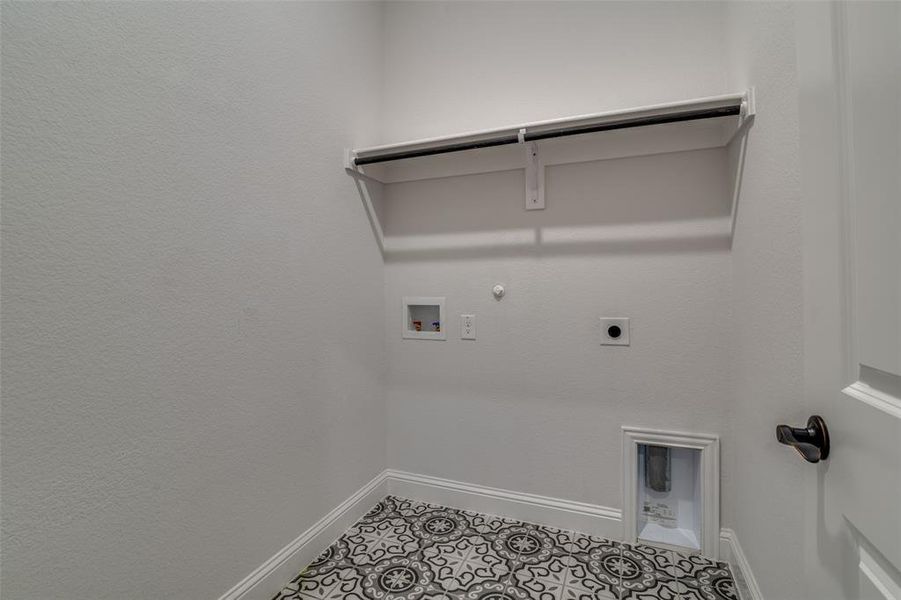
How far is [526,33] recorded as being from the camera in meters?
1.79

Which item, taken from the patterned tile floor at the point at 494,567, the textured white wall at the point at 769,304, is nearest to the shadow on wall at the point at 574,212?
the textured white wall at the point at 769,304

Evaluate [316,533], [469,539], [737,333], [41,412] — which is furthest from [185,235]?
[737,333]

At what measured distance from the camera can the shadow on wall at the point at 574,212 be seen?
1.55 metres

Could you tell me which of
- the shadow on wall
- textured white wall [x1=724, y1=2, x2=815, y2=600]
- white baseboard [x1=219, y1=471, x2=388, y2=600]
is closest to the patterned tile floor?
white baseboard [x1=219, y1=471, x2=388, y2=600]

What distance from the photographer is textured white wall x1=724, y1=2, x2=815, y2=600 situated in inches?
37.6

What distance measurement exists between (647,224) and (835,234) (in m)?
1.06

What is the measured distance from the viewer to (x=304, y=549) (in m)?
1.50

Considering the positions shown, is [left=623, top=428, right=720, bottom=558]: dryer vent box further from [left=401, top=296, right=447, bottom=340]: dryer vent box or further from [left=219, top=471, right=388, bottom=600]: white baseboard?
[left=219, top=471, right=388, bottom=600]: white baseboard

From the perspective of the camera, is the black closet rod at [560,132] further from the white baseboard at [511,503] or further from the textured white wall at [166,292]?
the white baseboard at [511,503]

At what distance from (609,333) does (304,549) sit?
5.09ft

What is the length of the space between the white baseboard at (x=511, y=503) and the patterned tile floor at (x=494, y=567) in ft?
0.14

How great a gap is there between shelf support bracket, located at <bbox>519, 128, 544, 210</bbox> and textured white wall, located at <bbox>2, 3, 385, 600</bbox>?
0.88m

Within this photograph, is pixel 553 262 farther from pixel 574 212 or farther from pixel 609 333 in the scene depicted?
pixel 609 333

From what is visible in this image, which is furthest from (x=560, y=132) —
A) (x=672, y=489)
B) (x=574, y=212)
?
(x=672, y=489)
